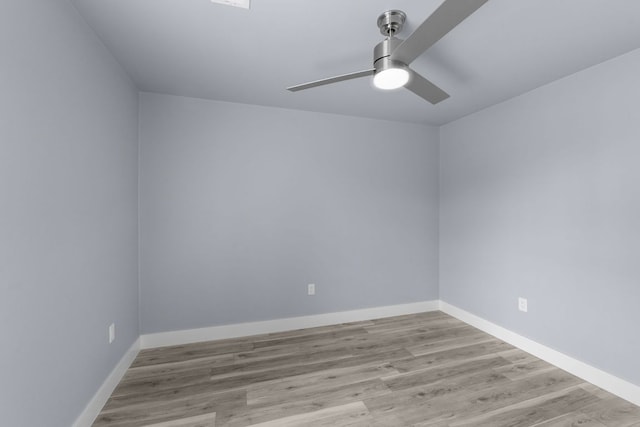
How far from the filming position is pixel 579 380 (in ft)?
6.37

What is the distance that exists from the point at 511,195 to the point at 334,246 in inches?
70.1

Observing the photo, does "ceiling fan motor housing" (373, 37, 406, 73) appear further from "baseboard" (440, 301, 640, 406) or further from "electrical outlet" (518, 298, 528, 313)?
"baseboard" (440, 301, 640, 406)

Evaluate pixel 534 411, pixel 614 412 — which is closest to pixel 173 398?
pixel 534 411

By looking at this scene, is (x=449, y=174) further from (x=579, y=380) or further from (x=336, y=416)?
(x=336, y=416)

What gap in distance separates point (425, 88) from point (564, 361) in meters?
2.35

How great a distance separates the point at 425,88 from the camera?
5.00 ft

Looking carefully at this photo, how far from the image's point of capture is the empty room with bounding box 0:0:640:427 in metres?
1.27

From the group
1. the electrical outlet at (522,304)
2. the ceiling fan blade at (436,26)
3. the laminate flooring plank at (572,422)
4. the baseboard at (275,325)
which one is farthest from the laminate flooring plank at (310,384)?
the ceiling fan blade at (436,26)

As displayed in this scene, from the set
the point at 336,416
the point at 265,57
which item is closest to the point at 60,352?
the point at 336,416

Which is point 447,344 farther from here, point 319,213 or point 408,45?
point 408,45

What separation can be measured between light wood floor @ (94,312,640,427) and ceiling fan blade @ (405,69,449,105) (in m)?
1.92

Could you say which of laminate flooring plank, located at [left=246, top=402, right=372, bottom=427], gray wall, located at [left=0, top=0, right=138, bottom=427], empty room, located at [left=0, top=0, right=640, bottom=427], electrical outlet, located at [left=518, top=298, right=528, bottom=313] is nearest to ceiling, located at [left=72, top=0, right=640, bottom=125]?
empty room, located at [left=0, top=0, right=640, bottom=427]

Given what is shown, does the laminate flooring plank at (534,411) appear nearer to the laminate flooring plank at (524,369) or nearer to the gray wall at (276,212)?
the laminate flooring plank at (524,369)

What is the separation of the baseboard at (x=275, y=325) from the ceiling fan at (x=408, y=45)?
2.22 metres
